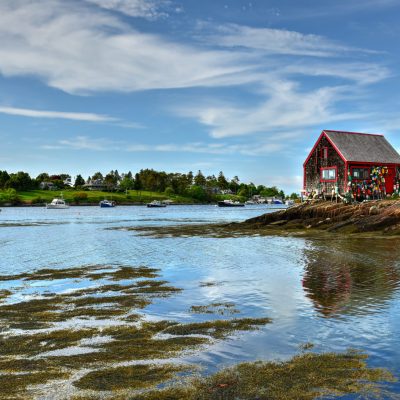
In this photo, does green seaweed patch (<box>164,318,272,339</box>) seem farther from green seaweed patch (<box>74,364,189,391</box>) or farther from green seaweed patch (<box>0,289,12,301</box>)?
green seaweed patch (<box>0,289,12,301</box>)

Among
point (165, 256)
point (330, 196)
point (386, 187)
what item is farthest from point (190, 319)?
point (386, 187)

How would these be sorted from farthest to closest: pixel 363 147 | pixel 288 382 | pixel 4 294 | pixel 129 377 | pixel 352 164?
pixel 363 147 < pixel 352 164 < pixel 4 294 < pixel 129 377 < pixel 288 382

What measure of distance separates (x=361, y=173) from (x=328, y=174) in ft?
15.9

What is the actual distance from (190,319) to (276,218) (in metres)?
48.0

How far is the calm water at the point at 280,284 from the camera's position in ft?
35.2

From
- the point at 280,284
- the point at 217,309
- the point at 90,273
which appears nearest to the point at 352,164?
the point at 280,284

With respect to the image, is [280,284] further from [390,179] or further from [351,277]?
[390,179]

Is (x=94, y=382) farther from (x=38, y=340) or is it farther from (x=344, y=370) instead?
(x=344, y=370)

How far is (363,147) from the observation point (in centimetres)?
6962

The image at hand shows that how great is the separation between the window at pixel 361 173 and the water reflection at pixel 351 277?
112ft

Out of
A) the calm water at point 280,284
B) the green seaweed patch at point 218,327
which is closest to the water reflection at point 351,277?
the calm water at point 280,284

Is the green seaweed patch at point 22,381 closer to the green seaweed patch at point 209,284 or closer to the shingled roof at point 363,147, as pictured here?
the green seaweed patch at point 209,284

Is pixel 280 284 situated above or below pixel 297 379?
below

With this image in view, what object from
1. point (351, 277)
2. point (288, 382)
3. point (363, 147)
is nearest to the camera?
point (288, 382)
